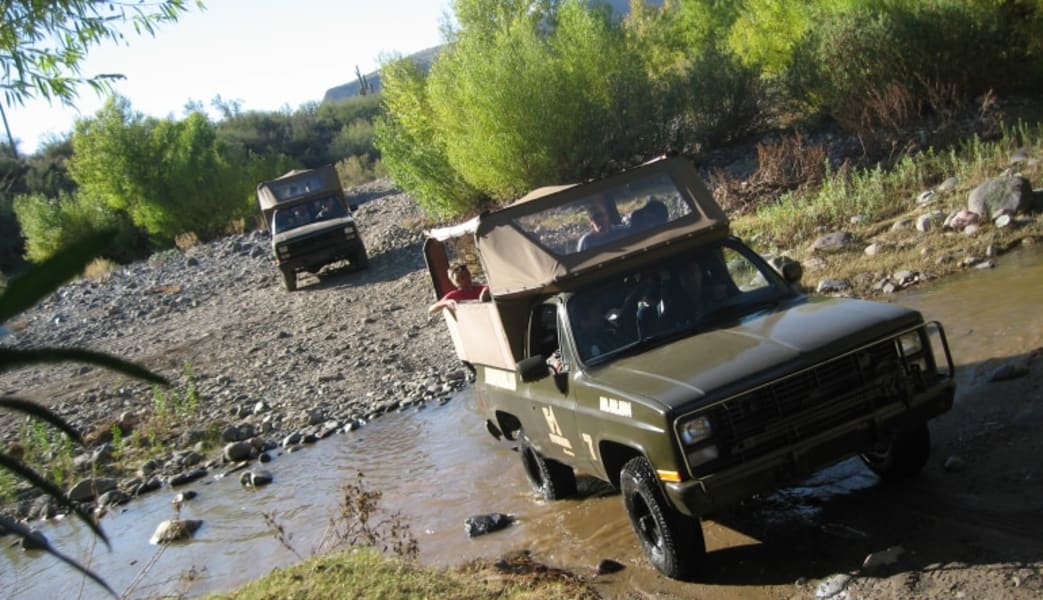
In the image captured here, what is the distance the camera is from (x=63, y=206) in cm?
4378

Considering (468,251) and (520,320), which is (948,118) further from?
(520,320)

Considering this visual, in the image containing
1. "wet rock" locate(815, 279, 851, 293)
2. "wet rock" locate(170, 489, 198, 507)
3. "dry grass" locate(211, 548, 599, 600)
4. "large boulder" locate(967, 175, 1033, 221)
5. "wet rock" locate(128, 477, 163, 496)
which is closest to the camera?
"dry grass" locate(211, 548, 599, 600)

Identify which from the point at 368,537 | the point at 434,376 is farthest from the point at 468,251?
the point at 368,537

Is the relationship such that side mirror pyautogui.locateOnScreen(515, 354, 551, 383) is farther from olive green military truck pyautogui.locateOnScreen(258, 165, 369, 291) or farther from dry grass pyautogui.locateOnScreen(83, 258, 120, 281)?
dry grass pyautogui.locateOnScreen(83, 258, 120, 281)

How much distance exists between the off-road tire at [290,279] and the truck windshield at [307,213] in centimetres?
113

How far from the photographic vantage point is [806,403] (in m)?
5.22

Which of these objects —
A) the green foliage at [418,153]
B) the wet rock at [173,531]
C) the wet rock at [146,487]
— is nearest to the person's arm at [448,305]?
the wet rock at [173,531]

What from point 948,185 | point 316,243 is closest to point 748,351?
point 948,185

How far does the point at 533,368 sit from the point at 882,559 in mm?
2207

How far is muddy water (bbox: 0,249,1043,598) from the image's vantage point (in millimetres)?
5906

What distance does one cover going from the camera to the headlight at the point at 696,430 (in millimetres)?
5031

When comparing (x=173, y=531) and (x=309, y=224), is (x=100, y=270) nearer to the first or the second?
(x=309, y=224)

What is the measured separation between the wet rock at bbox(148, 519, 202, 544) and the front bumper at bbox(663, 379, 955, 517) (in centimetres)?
559

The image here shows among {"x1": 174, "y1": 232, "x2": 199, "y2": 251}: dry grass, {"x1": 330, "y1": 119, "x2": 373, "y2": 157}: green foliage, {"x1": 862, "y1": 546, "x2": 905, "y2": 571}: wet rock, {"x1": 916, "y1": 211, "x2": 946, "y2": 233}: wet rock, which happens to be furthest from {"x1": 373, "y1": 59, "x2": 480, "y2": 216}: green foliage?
{"x1": 330, "y1": 119, "x2": 373, "y2": 157}: green foliage
